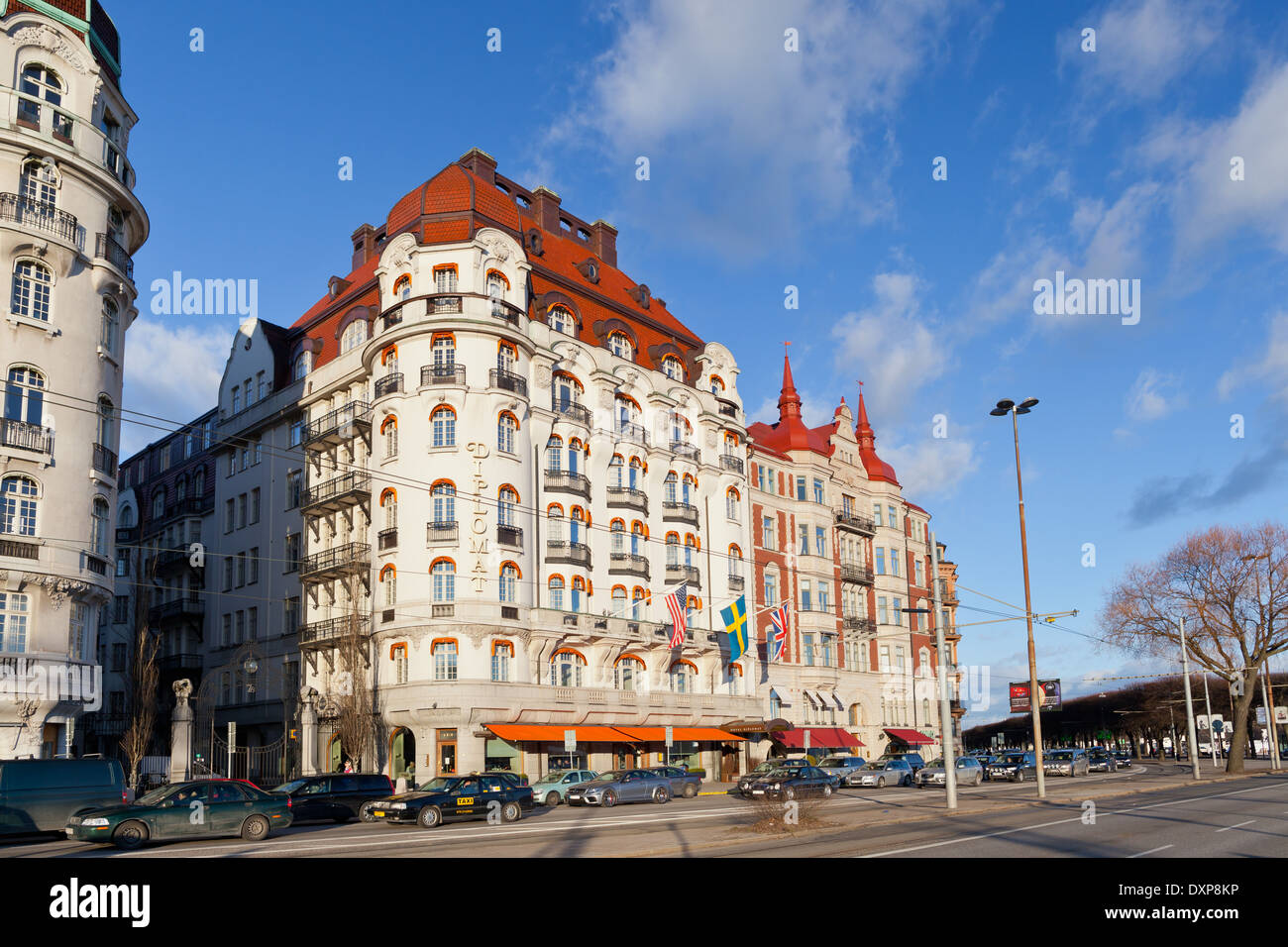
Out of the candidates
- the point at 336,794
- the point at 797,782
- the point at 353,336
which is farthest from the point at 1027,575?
the point at 353,336

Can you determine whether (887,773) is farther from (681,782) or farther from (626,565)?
(626,565)

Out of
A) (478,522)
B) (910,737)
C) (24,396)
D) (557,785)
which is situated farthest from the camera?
(910,737)

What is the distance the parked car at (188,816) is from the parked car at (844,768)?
88.2ft

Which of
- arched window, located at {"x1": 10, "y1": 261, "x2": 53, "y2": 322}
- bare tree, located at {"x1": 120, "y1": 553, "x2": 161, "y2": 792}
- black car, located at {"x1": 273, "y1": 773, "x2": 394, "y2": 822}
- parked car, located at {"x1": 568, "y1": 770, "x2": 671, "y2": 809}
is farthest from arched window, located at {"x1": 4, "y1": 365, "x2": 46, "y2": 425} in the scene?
Answer: parked car, located at {"x1": 568, "y1": 770, "x2": 671, "y2": 809}

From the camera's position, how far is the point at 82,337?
39.1 metres

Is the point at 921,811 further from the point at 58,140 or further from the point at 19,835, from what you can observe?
the point at 58,140

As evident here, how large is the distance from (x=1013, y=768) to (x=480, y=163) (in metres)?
42.3

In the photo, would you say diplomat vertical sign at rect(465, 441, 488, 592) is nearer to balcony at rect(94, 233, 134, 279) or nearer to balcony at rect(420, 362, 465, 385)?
balcony at rect(420, 362, 465, 385)

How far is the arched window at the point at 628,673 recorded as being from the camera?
55.9 m

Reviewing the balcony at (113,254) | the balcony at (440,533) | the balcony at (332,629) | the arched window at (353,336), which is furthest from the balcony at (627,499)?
the balcony at (113,254)

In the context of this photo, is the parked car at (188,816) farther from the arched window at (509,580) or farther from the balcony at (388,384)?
the balcony at (388,384)

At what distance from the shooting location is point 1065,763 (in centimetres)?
6166
